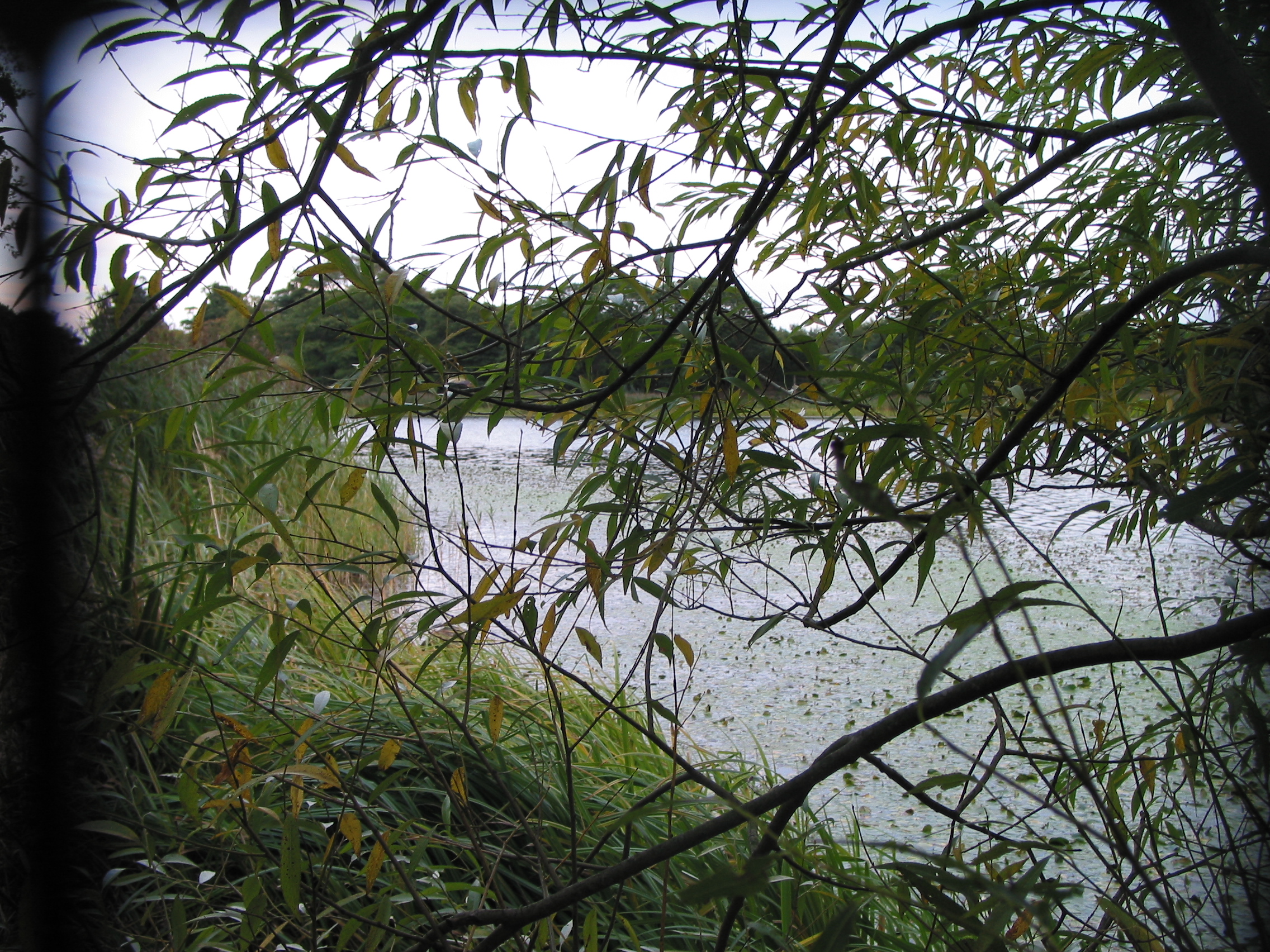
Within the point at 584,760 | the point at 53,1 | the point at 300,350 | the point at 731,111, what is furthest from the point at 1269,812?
the point at 584,760

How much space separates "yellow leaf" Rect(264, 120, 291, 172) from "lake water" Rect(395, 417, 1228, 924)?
1156mm

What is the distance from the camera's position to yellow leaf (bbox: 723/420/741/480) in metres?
0.63

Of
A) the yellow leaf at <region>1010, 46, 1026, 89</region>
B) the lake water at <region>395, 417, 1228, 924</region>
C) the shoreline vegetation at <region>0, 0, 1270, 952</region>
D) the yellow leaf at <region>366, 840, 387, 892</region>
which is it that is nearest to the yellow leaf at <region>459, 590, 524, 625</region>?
the shoreline vegetation at <region>0, 0, 1270, 952</region>

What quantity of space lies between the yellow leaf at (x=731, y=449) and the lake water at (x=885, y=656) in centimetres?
99

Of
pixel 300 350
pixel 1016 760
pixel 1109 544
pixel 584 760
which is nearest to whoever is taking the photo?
pixel 300 350

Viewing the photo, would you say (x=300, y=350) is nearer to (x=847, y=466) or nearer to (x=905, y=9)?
(x=847, y=466)

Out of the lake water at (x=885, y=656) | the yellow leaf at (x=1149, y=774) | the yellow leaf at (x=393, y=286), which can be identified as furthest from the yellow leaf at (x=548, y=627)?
the lake water at (x=885, y=656)

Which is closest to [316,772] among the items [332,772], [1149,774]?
[332,772]

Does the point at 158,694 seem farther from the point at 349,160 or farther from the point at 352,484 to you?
the point at 349,160

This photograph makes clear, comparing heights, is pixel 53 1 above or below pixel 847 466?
above

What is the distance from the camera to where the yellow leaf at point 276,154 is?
1.87ft

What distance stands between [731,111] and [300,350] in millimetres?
419

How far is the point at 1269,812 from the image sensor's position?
537 millimetres

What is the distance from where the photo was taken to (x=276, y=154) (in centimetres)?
Result: 58
